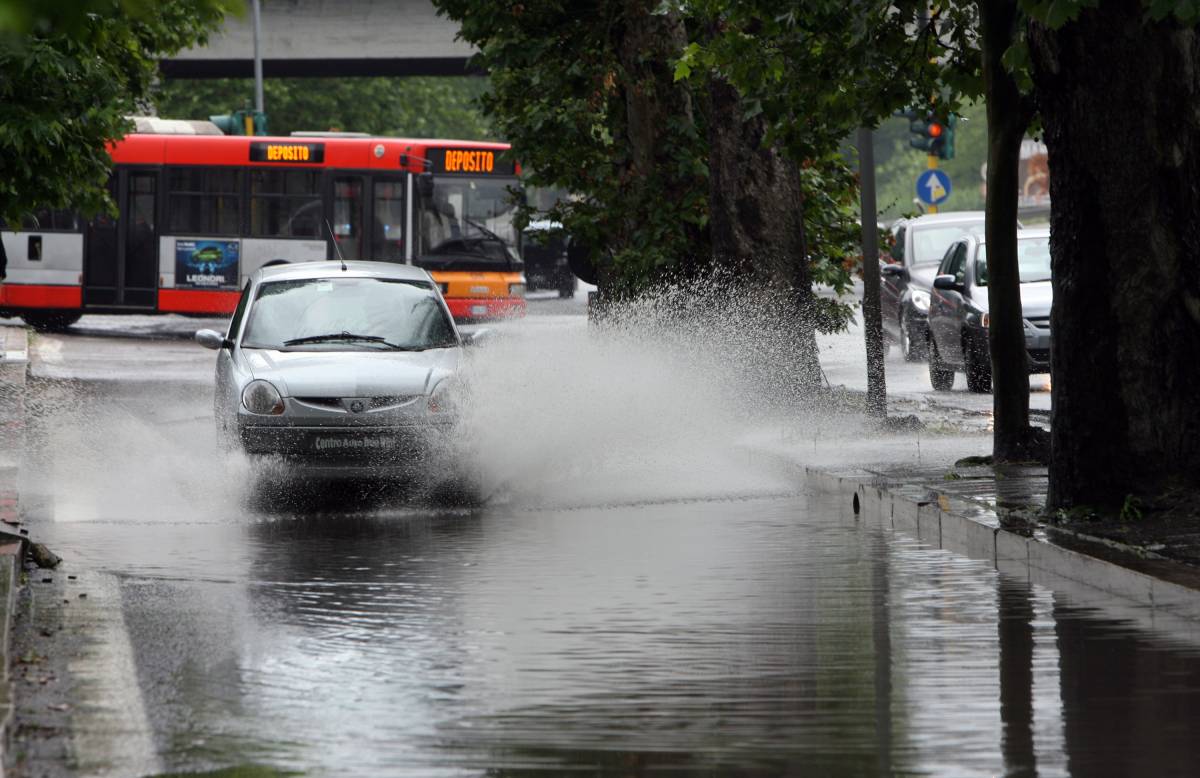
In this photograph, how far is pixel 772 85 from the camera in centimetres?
1586

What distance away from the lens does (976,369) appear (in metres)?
24.5

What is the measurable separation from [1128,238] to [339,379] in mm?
5301

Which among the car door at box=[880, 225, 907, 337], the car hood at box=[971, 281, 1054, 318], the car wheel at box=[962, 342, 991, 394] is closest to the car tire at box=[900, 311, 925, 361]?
the car door at box=[880, 225, 907, 337]

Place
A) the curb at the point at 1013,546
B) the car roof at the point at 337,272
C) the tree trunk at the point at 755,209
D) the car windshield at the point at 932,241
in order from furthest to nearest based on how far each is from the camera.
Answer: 1. the car windshield at the point at 932,241
2. the tree trunk at the point at 755,209
3. the car roof at the point at 337,272
4. the curb at the point at 1013,546

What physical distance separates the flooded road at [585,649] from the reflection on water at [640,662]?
2cm

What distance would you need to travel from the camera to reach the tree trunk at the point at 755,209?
20562mm

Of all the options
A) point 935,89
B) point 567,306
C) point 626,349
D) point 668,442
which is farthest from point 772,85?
point 567,306

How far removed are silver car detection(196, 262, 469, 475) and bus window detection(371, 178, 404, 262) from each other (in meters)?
21.2

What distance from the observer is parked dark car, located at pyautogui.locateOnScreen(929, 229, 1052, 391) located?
76.5 feet

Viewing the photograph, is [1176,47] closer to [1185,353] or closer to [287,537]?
[1185,353]

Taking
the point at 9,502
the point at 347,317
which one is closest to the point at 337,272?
the point at 347,317

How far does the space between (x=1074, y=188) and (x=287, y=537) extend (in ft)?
14.9

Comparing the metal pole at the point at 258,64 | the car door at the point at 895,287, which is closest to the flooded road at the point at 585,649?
the car door at the point at 895,287

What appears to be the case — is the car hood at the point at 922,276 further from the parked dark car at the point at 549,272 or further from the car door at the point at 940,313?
the parked dark car at the point at 549,272
